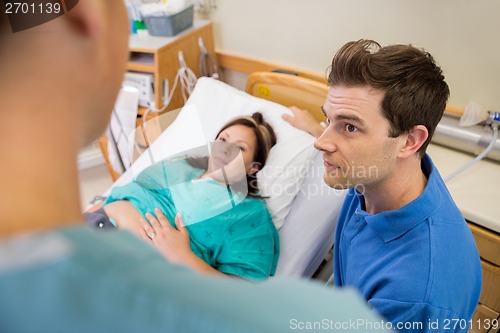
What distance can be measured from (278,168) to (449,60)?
91 cm

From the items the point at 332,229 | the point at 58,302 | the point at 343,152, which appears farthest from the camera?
the point at 332,229

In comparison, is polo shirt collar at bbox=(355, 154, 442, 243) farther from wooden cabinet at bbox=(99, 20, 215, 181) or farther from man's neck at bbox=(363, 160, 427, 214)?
wooden cabinet at bbox=(99, 20, 215, 181)

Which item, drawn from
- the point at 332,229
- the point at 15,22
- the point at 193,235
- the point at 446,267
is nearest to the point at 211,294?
the point at 15,22

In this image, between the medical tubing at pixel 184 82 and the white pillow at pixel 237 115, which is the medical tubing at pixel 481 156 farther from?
the medical tubing at pixel 184 82

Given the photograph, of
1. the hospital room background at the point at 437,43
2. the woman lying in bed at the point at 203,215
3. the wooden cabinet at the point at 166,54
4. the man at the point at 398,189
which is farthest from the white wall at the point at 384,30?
the woman lying in bed at the point at 203,215

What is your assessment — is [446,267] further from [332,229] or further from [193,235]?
[193,235]

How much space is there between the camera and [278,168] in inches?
65.7

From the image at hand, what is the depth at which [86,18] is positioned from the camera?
0.33 metres

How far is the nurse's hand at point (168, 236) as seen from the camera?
126 centimetres

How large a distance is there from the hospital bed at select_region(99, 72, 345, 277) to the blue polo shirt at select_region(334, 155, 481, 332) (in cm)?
45

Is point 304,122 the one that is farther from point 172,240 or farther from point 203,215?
point 172,240

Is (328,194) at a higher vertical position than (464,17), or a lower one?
lower

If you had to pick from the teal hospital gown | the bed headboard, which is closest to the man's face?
the teal hospital gown

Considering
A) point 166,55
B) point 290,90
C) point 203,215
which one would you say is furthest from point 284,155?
point 166,55
